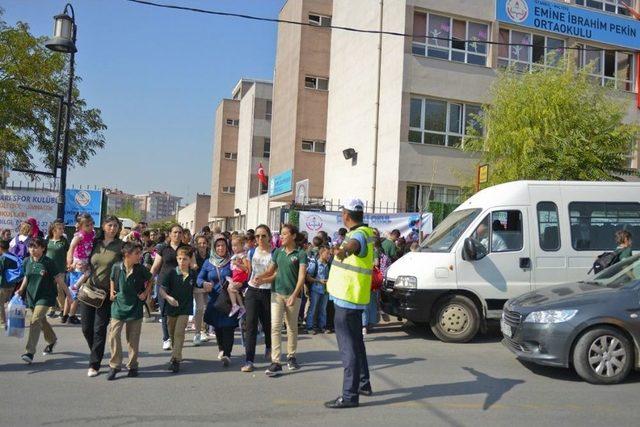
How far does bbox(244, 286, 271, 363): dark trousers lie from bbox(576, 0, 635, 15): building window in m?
22.1

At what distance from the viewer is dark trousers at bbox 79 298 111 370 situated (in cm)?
666

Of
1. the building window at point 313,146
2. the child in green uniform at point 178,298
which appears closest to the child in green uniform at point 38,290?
the child in green uniform at point 178,298

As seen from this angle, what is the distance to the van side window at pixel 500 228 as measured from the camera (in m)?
9.27

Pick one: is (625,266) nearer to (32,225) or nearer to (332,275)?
(332,275)

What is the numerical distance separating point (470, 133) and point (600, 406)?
1464 cm

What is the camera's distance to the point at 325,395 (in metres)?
6.07

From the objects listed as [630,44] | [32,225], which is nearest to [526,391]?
Answer: [32,225]

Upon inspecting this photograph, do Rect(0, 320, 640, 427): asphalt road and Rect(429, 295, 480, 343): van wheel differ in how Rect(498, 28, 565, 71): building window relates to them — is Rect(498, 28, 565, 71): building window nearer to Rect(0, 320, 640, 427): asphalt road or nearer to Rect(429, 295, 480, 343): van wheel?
Rect(429, 295, 480, 343): van wheel

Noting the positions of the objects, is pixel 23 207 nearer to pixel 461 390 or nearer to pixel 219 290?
pixel 219 290

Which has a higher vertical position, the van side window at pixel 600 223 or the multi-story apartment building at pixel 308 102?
the multi-story apartment building at pixel 308 102

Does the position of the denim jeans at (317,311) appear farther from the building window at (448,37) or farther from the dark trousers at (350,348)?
the building window at (448,37)

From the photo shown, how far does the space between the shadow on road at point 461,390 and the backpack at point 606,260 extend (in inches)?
122

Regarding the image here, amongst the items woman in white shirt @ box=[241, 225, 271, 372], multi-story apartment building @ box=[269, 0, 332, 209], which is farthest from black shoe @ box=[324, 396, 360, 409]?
multi-story apartment building @ box=[269, 0, 332, 209]

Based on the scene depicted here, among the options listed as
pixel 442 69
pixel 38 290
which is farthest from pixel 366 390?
pixel 442 69
